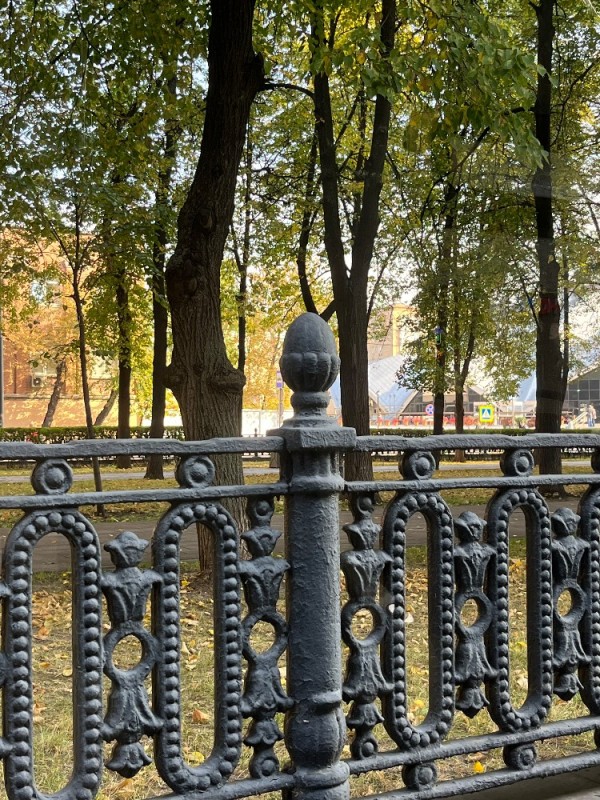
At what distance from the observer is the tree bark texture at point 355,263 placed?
15.0 metres

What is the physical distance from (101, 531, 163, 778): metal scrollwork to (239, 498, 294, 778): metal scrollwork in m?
0.29

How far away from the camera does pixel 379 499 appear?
17.4 m

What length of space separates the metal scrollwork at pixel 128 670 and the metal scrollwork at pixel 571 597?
4.73 ft

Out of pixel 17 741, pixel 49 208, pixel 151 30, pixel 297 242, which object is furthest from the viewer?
pixel 297 242

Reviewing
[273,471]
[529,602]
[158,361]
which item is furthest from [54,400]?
[529,602]

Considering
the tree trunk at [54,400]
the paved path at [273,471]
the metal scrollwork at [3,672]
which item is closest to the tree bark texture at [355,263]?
the paved path at [273,471]

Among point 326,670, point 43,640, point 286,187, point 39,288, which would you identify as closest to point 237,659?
point 326,670

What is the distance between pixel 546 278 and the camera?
15.5 metres

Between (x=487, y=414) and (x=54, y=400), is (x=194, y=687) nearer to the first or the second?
(x=487, y=414)

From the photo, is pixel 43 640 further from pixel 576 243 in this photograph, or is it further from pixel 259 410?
pixel 259 410

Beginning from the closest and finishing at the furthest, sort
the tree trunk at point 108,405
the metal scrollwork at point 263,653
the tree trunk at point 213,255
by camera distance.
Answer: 1. the metal scrollwork at point 263,653
2. the tree trunk at point 213,255
3. the tree trunk at point 108,405

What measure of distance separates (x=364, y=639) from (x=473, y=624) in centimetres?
44

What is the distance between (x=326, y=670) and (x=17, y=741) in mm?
857

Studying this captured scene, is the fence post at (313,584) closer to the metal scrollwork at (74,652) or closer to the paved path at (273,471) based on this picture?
the metal scrollwork at (74,652)
